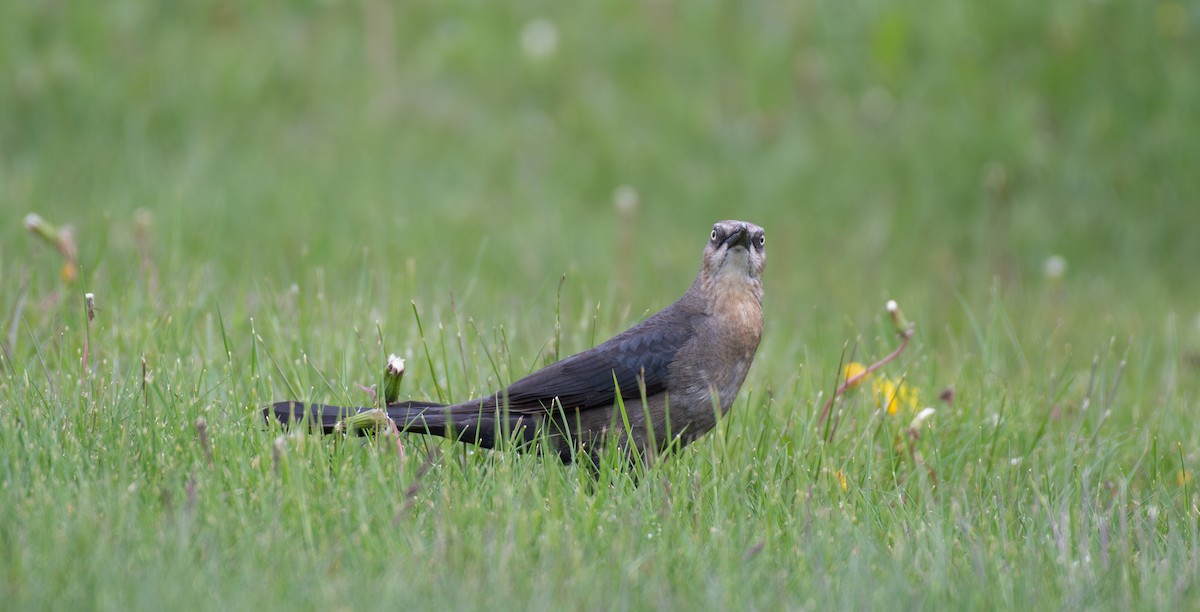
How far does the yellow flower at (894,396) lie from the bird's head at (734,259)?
1.93 ft

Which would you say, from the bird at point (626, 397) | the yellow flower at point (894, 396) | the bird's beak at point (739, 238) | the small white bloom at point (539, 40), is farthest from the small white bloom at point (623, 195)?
the bird at point (626, 397)

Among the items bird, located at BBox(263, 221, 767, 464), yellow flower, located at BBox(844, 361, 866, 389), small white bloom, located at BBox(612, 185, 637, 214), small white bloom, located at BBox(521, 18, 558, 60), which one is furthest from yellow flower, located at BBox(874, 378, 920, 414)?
small white bloom, located at BBox(521, 18, 558, 60)

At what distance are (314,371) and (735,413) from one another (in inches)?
59.0

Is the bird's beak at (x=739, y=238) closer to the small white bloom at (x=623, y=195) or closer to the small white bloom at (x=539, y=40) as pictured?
the small white bloom at (x=623, y=195)

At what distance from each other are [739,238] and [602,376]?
73 cm

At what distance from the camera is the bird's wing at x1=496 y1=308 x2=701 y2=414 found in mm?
4301

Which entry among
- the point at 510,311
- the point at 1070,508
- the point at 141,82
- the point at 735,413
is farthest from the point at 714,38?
the point at 1070,508

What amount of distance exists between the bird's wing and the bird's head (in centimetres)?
32

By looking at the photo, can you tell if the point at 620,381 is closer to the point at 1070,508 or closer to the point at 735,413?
the point at 735,413

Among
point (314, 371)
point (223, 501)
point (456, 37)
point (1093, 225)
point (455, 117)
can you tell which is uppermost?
point (456, 37)

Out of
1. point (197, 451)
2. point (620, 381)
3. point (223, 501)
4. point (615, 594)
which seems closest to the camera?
point (615, 594)

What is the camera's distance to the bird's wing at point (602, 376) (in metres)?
4.30

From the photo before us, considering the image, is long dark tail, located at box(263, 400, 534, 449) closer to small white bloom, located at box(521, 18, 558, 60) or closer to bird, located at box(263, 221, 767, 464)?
bird, located at box(263, 221, 767, 464)

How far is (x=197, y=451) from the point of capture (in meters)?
3.69
